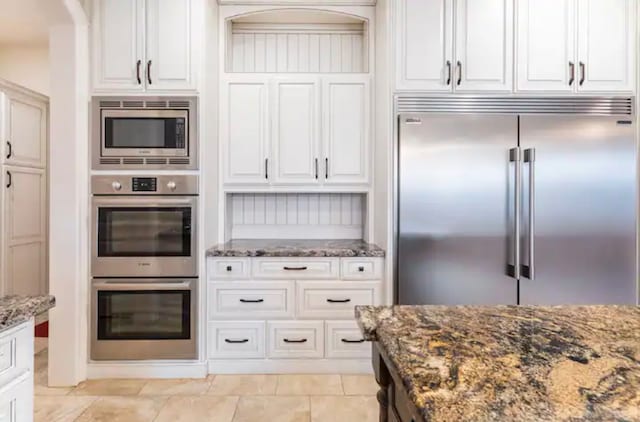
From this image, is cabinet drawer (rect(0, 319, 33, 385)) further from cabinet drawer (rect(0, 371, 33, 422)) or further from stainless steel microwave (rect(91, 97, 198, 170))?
stainless steel microwave (rect(91, 97, 198, 170))

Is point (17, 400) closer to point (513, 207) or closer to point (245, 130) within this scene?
point (245, 130)

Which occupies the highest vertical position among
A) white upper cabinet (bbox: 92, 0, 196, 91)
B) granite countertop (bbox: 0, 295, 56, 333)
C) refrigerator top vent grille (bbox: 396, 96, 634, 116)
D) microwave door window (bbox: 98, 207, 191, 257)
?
white upper cabinet (bbox: 92, 0, 196, 91)

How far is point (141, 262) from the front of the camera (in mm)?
2611

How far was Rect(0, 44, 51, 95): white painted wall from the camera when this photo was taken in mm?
3902

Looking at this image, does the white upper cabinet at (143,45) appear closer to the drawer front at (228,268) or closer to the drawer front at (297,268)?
the drawer front at (228,268)

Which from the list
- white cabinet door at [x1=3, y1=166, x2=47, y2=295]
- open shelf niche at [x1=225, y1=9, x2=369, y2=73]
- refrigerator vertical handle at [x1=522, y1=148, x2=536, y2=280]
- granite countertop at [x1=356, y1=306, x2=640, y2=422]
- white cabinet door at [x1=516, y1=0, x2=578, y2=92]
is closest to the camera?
granite countertop at [x1=356, y1=306, x2=640, y2=422]

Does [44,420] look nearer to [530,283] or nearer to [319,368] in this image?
[319,368]

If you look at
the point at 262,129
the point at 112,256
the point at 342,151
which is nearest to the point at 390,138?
the point at 342,151

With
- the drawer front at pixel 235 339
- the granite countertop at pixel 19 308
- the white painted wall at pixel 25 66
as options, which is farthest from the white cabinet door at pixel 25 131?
the granite countertop at pixel 19 308

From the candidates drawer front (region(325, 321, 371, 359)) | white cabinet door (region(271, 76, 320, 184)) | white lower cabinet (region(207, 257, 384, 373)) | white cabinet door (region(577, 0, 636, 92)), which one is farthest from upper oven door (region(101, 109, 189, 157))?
white cabinet door (region(577, 0, 636, 92))

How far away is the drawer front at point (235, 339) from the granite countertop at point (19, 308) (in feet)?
5.25

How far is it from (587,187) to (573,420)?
246 cm

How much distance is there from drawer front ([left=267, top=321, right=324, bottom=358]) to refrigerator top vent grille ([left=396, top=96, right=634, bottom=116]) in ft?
5.29

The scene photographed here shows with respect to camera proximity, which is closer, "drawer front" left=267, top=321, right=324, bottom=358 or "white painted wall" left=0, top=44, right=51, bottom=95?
"drawer front" left=267, top=321, right=324, bottom=358
